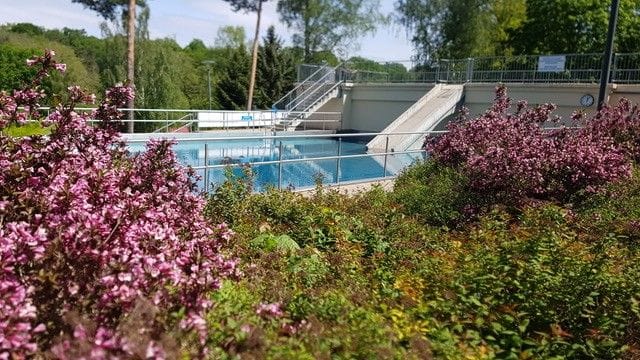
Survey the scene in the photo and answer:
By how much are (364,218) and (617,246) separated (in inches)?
120

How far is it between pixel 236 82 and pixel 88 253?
115 ft

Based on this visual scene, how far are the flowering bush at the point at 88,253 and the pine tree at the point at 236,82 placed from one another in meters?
33.2

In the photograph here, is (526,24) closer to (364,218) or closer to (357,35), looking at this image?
(357,35)

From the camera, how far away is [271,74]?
37.3m

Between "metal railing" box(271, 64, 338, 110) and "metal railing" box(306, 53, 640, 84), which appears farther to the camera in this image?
"metal railing" box(271, 64, 338, 110)

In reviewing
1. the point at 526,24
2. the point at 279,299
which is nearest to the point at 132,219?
the point at 279,299

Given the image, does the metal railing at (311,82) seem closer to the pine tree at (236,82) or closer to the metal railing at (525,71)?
the metal railing at (525,71)

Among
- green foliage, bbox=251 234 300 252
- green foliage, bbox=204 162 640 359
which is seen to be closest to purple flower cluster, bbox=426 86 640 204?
green foliage, bbox=204 162 640 359

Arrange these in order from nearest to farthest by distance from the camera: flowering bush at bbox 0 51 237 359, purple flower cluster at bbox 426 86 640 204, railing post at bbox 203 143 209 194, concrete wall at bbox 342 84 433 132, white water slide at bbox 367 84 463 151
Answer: flowering bush at bbox 0 51 237 359, purple flower cluster at bbox 426 86 640 204, railing post at bbox 203 143 209 194, white water slide at bbox 367 84 463 151, concrete wall at bbox 342 84 433 132

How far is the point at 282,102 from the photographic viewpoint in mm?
34000

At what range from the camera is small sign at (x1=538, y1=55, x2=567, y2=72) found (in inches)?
946

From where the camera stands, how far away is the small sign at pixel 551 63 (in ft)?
78.8

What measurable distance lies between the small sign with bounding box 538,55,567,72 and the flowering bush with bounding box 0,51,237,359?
2344 cm

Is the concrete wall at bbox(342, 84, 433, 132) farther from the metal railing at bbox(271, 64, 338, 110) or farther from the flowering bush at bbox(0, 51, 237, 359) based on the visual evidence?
the flowering bush at bbox(0, 51, 237, 359)
